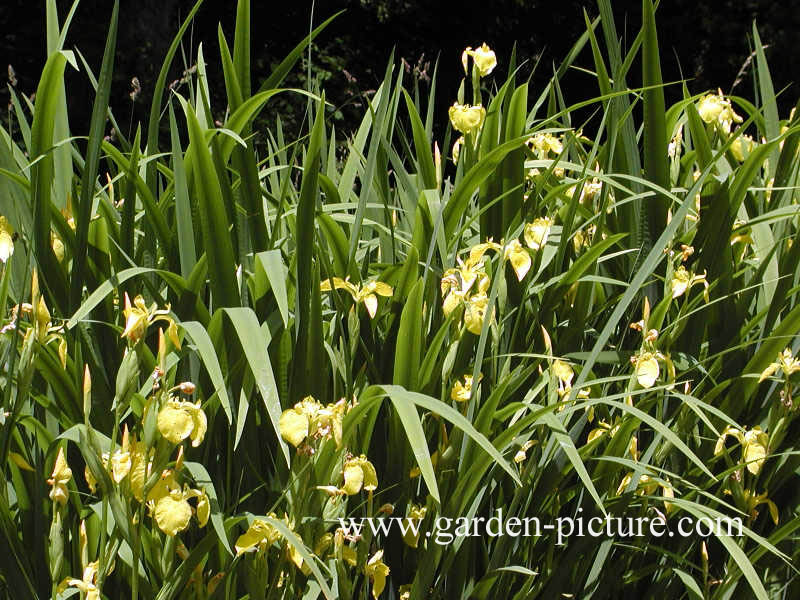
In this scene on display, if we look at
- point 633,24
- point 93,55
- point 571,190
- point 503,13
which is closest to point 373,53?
point 503,13

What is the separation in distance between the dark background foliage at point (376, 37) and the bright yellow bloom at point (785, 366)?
4.72 m

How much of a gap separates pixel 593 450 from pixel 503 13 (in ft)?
25.6

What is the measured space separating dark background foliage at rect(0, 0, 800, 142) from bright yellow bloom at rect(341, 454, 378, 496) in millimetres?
4903

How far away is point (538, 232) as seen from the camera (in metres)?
1.08

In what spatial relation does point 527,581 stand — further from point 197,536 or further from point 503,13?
point 503,13

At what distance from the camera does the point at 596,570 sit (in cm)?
96

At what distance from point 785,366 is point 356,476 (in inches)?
19.9

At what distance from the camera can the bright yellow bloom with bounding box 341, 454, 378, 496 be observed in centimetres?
81

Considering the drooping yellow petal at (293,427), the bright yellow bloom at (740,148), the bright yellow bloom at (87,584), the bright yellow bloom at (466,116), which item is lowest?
the bright yellow bloom at (87,584)

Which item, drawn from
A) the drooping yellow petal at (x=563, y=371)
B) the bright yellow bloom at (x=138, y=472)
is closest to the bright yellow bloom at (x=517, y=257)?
the drooping yellow petal at (x=563, y=371)

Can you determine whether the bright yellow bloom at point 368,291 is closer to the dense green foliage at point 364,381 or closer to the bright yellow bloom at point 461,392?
the dense green foliage at point 364,381

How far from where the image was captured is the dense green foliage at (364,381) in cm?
82

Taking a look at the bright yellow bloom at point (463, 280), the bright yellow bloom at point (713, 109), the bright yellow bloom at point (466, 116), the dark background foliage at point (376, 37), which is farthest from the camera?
the dark background foliage at point (376, 37)

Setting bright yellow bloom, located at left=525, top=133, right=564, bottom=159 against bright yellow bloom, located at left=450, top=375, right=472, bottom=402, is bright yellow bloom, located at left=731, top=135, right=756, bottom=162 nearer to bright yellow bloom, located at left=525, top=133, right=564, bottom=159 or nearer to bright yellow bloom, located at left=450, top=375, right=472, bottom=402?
bright yellow bloom, located at left=525, top=133, right=564, bottom=159
